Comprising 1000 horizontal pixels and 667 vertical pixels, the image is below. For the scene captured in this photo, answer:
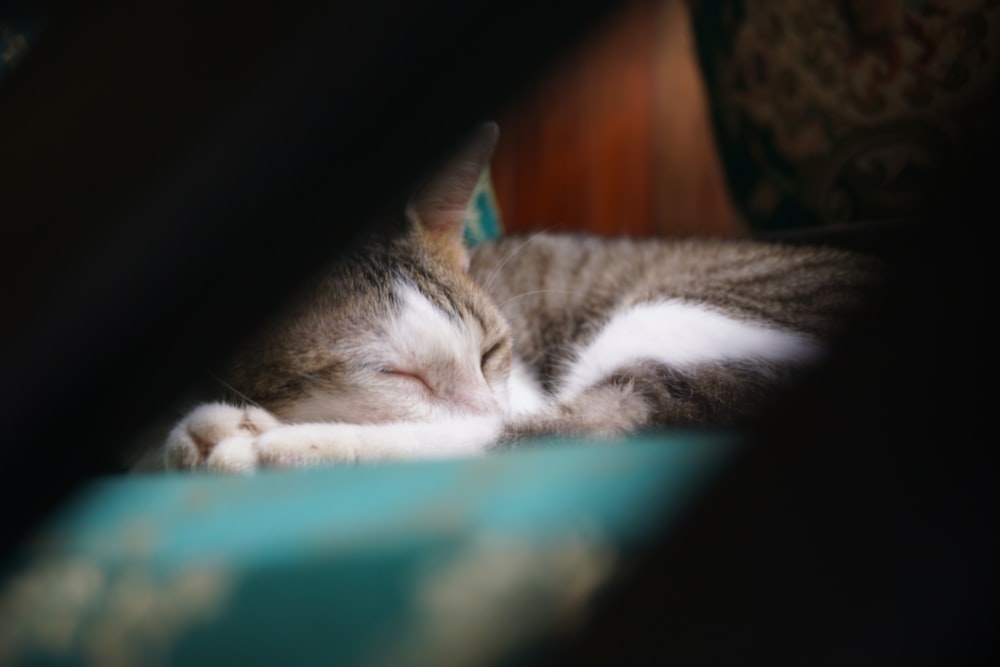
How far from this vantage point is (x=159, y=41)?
17 cm

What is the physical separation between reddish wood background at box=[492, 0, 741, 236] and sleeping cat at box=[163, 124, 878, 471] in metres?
1.16

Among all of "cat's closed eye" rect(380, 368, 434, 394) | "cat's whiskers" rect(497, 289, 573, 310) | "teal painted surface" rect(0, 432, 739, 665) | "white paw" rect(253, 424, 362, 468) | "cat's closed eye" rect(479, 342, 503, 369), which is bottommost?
"cat's whiskers" rect(497, 289, 573, 310)

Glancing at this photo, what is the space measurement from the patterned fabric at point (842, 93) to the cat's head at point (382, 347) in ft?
2.37

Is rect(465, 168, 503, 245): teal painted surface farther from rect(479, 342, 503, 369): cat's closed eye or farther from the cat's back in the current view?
rect(479, 342, 503, 369): cat's closed eye

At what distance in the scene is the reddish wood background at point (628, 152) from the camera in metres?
2.27

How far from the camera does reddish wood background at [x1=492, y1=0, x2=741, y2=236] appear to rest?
227 centimetres

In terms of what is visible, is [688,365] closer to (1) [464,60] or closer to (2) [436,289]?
(2) [436,289]

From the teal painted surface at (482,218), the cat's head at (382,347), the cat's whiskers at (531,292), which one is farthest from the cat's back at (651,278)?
the cat's head at (382,347)

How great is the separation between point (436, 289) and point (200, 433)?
0.35 meters

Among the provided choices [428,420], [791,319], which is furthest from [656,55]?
[428,420]

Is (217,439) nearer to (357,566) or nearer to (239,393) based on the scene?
(239,393)

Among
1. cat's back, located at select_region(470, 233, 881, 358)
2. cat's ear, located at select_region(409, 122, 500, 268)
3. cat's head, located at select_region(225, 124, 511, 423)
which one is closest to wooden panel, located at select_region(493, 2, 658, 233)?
cat's back, located at select_region(470, 233, 881, 358)

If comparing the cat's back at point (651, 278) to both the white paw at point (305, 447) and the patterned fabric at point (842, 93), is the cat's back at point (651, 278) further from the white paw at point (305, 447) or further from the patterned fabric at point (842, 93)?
the white paw at point (305, 447)

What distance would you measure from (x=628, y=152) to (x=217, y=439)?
2042mm
